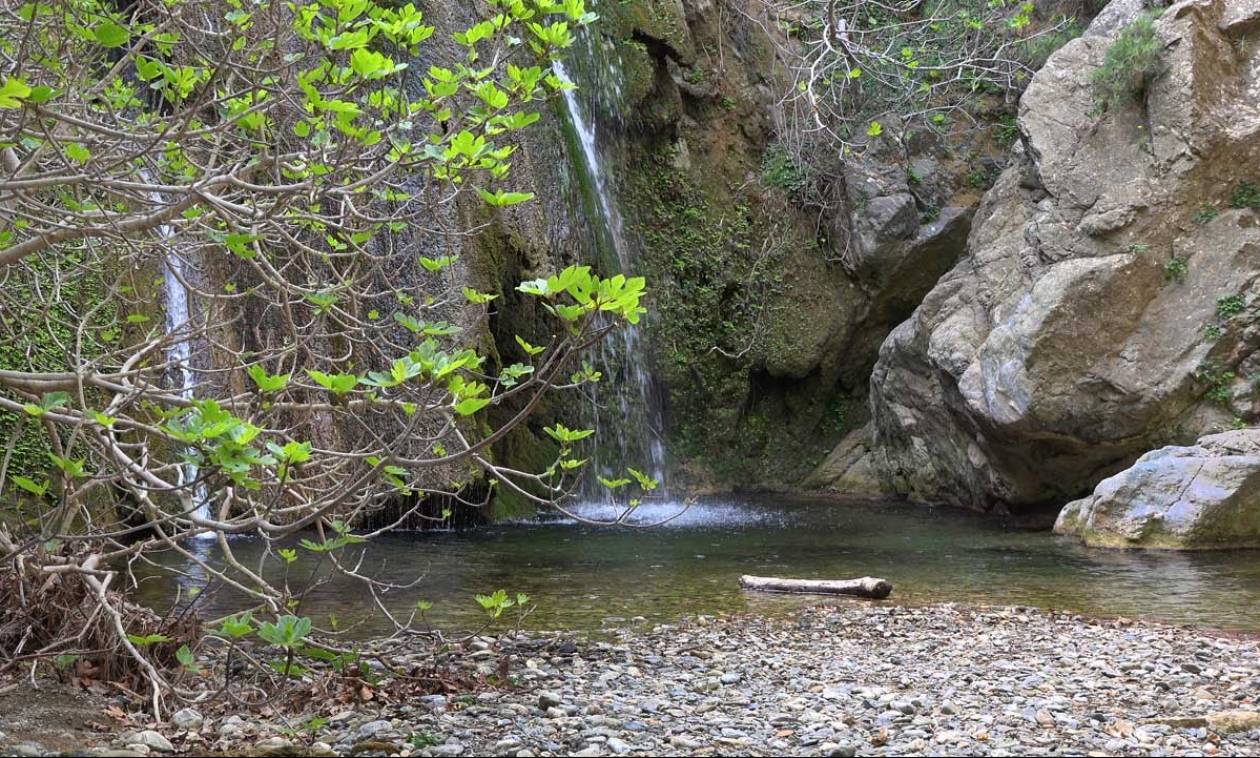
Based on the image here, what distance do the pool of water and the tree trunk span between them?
0.15 meters

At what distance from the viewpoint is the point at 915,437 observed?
1440 cm

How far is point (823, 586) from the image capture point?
25.3 ft

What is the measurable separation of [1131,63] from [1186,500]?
511 cm

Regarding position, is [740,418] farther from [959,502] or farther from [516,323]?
[516,323]

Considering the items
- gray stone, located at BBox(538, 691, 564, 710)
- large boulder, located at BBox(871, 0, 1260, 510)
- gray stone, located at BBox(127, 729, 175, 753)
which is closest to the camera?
gray stone, located at BBox(127, 729, 175, 753)

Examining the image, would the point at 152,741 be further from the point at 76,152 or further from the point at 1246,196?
the point at 1246,196

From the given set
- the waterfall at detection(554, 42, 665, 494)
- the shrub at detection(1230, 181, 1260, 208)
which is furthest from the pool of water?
the shrub at detection(1230, 181, 1260, 208)

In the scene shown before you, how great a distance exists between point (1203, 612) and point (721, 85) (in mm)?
11973

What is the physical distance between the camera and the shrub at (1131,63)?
11859mm

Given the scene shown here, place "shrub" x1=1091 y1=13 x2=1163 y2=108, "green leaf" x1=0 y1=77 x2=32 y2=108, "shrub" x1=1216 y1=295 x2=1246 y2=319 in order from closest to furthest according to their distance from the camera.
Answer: "green leaf" x1=0 y1=77 x2=32 y2=108 < "shrub" x1=1216 y1=295 x2=1246 y2=319 < "shrub" x1=1091 y1=13 x2=1163 y2=108

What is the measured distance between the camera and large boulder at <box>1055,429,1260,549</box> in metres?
9.72

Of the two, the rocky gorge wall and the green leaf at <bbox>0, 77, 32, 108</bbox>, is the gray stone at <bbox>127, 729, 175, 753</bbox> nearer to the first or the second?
the green leaf at <bbox>0, 77, 32, 108</bbox>

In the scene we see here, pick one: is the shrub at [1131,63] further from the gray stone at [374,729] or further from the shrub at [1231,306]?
the gray stone at [374,729]

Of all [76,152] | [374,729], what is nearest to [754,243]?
[374,729]
